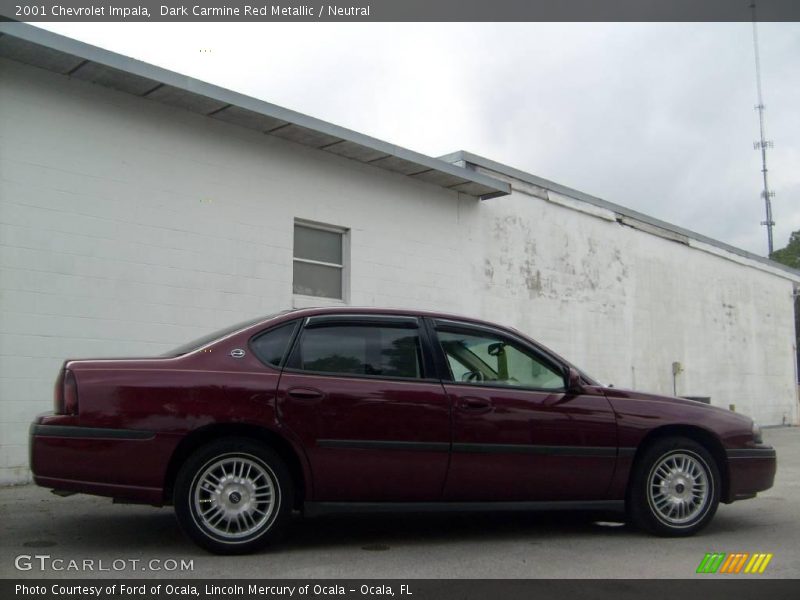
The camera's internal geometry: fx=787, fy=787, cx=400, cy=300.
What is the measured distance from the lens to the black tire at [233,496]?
477 cm

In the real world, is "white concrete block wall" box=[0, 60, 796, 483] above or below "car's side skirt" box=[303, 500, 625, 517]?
above

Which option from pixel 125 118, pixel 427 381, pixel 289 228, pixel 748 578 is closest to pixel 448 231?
pixel 289 228

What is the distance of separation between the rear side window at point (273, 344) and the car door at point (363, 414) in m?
0.08

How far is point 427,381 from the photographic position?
5.36 m

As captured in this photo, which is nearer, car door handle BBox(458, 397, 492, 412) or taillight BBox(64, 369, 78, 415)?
taillight BBox(64, 369, 78, 415)

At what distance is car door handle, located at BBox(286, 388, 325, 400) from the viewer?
5045 millimetres

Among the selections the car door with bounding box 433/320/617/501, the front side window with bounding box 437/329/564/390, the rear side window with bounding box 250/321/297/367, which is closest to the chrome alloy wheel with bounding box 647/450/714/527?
the car door with bounding box 433/320/617/501

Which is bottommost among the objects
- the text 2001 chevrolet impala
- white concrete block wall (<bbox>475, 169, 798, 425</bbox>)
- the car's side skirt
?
the car's side skirt

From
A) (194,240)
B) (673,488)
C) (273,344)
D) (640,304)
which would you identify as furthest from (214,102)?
(640,304)

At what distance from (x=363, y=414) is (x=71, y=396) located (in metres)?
1.79

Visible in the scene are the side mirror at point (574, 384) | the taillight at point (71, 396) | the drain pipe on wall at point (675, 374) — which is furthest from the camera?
the drain pipe on wall at point (675, 374)

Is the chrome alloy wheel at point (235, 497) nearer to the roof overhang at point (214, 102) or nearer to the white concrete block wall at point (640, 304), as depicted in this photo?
the roof overhang at point (214, 102)

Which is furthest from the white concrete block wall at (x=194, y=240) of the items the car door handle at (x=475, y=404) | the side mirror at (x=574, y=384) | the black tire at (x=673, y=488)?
the black tire at (x=673, y=488)

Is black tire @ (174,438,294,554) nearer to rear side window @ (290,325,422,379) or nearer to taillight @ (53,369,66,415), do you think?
rear side window @ (290,325,422,379)
